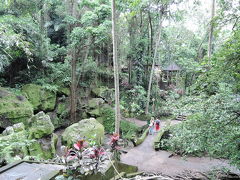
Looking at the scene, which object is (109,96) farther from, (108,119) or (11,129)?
(11,129)

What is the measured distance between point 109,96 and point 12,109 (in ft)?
21.3

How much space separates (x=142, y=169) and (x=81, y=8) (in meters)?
9.30

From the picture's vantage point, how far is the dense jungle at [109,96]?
3.62 meters

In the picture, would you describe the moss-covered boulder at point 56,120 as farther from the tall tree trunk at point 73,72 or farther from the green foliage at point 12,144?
the green foliage at point 12,144

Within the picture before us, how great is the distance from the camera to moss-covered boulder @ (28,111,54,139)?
249 inches

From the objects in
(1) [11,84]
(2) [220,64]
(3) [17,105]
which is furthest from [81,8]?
(2) [220,64]

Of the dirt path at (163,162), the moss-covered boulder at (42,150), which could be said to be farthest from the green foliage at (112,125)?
the moss-covered boulder at (42,150)

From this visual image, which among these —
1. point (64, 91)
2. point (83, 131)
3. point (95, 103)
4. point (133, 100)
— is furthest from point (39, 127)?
point (133, 100)

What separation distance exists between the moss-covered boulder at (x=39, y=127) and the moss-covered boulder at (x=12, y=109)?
18.9 inches

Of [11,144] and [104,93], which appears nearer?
[11,144]

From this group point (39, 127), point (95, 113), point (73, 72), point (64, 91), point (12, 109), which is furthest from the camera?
point (95, 113)

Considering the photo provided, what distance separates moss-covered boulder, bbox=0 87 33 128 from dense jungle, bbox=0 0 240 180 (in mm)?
37

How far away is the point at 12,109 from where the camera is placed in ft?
21.6

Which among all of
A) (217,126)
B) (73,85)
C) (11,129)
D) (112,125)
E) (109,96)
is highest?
(73,85)
